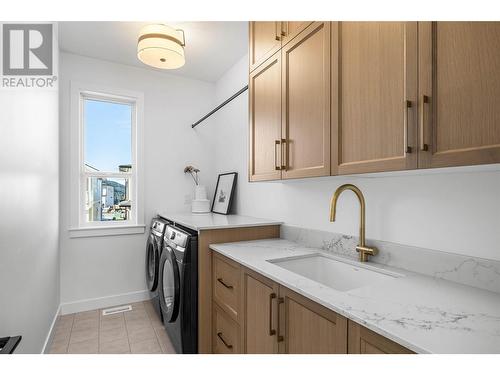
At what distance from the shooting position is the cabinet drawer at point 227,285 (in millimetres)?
1570

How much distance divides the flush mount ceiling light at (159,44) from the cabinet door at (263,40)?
0.61m

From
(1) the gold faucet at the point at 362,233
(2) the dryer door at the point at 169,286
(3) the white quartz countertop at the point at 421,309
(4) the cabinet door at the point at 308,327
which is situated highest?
(1) the gold faucet at the point at 362,233

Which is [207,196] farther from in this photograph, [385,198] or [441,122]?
[441,122]

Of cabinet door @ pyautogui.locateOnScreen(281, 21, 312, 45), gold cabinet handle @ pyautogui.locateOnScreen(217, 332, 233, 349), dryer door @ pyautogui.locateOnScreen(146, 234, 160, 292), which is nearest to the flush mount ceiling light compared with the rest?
cabinet door @ pyautogui.locateOnScreen(281, 21, 312, 45)

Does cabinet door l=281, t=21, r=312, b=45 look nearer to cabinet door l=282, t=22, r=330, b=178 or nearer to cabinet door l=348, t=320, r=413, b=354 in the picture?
cabinet door l=282, t=22, r=330, b=178

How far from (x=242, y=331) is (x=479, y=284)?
1111 mm

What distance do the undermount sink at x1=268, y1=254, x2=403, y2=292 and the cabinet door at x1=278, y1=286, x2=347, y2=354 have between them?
365mm

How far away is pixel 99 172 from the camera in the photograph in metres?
2.98

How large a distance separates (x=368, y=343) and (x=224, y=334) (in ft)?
3.72

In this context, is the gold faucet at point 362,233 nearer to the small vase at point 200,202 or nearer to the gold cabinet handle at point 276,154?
the gold cabinet handle at point 276,154

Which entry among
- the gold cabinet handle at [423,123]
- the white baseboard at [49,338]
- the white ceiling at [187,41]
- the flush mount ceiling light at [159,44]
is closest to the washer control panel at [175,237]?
the white baseboard at [49,338]

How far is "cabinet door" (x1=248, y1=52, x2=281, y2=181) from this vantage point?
5.57ft

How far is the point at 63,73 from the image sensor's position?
108 inches

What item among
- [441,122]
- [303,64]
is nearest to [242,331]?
[441,122]
